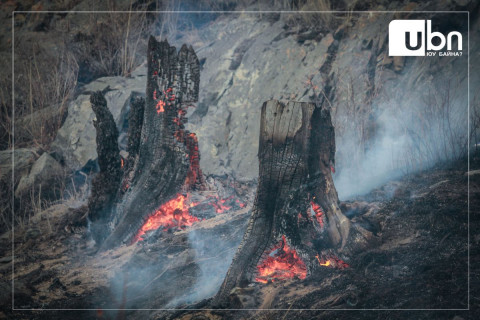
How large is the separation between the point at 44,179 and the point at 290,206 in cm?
483

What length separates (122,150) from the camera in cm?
728

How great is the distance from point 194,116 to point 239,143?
1090 millimetres

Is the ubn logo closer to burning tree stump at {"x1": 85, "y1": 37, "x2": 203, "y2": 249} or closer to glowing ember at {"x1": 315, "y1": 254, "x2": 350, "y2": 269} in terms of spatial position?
burning tree stump at {"x1": 85, "y1": 37, "x2": 203, "y2": 249}

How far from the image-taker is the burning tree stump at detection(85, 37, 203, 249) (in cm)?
523

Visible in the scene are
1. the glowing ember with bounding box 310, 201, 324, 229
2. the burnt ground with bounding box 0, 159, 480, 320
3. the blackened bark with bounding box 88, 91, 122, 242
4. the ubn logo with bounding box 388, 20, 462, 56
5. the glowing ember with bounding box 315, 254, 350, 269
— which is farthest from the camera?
the ubn logo with bounding box 388, 20, 462, 56

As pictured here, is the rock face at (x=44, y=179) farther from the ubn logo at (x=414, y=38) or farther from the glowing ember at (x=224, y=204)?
the ubn logo at (x=414, y=38)

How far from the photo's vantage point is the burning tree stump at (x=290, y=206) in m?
3.54

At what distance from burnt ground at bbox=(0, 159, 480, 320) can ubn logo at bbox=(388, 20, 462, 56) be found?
5.94 ft

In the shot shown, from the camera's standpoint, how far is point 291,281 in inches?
137

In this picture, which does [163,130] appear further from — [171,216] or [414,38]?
[414,38]

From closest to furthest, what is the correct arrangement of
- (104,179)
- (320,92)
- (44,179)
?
(104,179) → (320,92) → (44,179)

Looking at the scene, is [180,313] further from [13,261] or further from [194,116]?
[194,116]

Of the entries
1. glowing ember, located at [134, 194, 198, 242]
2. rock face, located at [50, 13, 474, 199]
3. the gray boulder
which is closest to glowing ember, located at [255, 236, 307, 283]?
glowing ember, located at [134, 194, 198, 242]

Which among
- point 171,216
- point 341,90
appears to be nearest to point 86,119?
point 171,216
